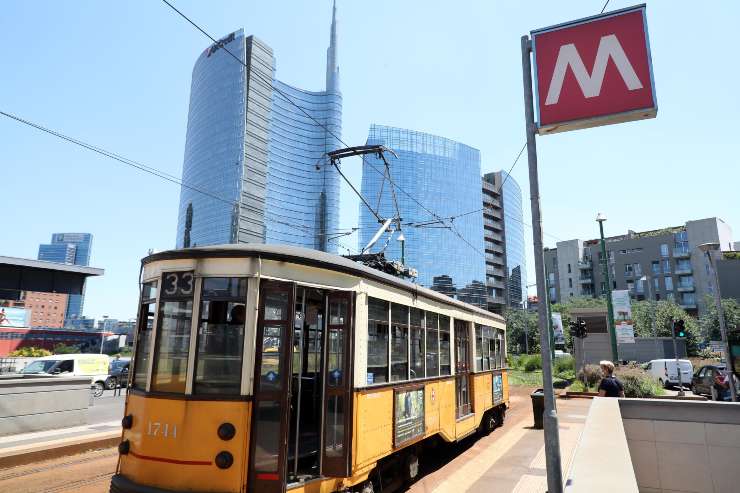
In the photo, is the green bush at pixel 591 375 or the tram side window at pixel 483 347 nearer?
the tram side window at pixel 483 347

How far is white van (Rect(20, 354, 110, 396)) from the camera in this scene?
1981 cm

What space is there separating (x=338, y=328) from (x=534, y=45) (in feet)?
13.5

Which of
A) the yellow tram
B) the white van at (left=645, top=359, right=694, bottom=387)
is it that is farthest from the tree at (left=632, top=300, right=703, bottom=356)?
the yellow tram

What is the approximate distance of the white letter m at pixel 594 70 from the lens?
4953 millimetres

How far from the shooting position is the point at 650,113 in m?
4.81

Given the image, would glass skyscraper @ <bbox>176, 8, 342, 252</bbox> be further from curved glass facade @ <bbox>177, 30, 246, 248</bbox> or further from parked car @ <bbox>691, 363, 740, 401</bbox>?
parked car @ <bbox>691, 363, 740, 401</bbox>

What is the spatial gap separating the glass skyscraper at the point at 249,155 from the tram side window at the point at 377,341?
272 ft

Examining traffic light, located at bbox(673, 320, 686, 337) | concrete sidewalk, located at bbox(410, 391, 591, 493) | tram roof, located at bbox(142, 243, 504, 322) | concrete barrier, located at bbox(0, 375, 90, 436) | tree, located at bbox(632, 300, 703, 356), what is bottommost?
concrete sidewalk, located at bbox(410, 391, 591, 493)

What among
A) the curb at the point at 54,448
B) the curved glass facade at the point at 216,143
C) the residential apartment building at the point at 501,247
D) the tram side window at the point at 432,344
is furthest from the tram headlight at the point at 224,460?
the residential apartment building at the point at 501,247

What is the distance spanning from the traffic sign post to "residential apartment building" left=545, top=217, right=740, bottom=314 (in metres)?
68.1

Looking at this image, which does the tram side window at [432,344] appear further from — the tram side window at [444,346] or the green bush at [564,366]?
the green bush at [564,366]

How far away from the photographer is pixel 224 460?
444 cm

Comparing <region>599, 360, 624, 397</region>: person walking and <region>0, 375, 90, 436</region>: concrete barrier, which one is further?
<region>0, 375, 90, 436</region>: concrete barrier

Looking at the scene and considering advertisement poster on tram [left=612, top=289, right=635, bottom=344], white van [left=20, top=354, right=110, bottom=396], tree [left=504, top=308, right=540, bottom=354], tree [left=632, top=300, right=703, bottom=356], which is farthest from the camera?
tree [left=504, top=308, right=540, bottom=354]
